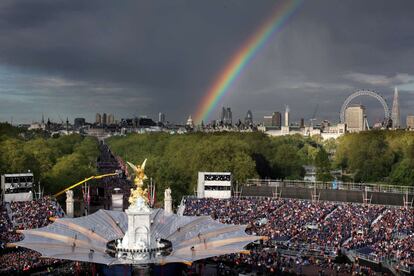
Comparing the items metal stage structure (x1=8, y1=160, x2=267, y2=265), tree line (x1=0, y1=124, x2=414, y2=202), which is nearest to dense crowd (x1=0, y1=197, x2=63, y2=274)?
metal stage structure (x1=8, y1=160, x2=267, y2=265)

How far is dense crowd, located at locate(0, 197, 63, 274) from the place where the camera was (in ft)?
140

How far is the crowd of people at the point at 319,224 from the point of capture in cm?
4753

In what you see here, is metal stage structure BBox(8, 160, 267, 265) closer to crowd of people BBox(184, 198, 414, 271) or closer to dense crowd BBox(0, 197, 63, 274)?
dense crowd BBox(0, 197, 63, 274)

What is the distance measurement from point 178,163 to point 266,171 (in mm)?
18555

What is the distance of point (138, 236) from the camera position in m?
39.2

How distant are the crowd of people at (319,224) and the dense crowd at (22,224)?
53.8ft

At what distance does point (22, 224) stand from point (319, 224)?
1251 inches

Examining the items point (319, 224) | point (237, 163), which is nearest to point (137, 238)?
point (319, 224)

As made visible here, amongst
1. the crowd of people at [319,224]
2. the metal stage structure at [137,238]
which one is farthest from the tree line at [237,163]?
the metal stage structure at [137,238]

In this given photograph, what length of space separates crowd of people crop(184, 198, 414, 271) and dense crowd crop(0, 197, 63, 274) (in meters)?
16.4

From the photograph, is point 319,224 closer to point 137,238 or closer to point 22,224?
point 137,238

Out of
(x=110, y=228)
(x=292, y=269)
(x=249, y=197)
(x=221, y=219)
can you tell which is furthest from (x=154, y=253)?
(x=249, y=197)

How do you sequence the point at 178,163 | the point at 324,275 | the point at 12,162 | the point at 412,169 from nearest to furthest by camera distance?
the point at 324,275, the point at 12,162, the point at 412,169, the point at 178,163

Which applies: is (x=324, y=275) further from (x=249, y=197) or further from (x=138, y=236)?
(x=249, y=197)
